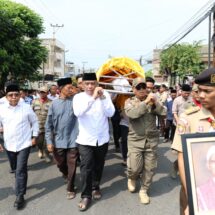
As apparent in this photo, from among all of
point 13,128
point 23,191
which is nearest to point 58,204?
point 23,191

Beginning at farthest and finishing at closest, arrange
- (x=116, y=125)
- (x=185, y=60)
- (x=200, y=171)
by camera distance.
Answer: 1. (x=185, y=60)
2. (x=116, y=125)
3. (x=200, y=171)

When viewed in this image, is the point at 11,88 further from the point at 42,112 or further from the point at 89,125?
the point at 42,112

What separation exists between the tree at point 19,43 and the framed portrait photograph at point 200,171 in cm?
1497

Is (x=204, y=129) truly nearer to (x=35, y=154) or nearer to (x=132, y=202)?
(x=132, y=202)

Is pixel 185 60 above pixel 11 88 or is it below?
above

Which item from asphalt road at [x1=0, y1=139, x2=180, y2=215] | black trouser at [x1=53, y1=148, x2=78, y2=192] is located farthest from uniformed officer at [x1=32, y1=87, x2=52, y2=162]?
black trouser at [x1=53, y1=148, x2=78, y2=192]

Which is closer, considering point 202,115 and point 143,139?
point 202,115

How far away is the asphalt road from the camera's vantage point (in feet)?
15.2

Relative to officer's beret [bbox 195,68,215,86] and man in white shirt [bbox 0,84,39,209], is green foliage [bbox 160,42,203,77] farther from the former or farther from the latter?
officer's beret [bbox 195,68,215,86]

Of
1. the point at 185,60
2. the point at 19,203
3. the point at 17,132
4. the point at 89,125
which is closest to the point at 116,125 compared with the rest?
the point at 89,125

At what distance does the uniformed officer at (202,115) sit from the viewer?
2307 mm

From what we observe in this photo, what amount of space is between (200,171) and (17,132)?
3.41 metres

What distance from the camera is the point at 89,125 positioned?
15.6 feet

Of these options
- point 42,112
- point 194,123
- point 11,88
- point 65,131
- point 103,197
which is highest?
point 11,88
